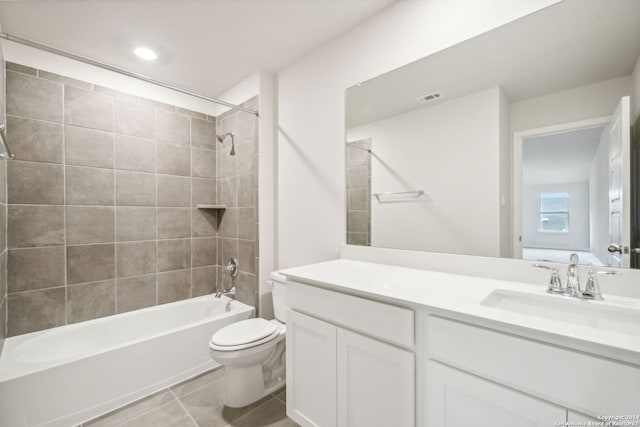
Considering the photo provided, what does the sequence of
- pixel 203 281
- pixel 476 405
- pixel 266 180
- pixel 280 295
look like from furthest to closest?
pixel 203 281
pixel 266 180
pixel 280 295
pixel 476 405

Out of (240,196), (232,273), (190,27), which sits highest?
(190,27)

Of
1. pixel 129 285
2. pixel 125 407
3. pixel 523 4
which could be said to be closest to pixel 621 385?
pixel 523 4

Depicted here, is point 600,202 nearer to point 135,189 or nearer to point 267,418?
point 267,418

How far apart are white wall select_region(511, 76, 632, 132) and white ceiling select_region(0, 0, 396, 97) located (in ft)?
3.27

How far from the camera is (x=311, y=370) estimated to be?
1.32 metres

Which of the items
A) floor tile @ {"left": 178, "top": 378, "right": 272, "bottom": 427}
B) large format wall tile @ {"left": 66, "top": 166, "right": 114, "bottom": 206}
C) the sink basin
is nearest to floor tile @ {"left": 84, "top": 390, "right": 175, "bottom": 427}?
floor tile @ {"left": 178, "top": 378, "right": 272, "bottom": 427}

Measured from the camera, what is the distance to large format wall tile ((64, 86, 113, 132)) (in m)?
2.08

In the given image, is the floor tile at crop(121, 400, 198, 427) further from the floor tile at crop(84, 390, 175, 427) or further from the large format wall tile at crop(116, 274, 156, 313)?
the large format wall tile at crop(116, 274, 156, 313)

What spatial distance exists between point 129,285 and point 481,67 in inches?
115

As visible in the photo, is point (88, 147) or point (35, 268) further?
point (88, 147)

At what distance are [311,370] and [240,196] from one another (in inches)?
67.4

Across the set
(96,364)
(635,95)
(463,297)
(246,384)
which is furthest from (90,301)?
(635,95)

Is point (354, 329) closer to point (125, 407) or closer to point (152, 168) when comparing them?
point (125, 407)

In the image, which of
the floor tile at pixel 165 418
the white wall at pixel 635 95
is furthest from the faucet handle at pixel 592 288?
the floor tile at pixel 165 418
